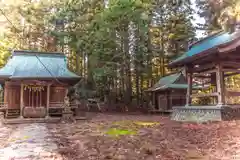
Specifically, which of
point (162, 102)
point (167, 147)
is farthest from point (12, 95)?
point (167, 147)

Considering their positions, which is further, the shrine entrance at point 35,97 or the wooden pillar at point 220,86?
the shrine entrance at point 35,97

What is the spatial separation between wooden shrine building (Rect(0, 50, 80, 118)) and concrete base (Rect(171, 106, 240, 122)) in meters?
7.58

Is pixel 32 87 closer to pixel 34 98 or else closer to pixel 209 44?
pixel 34 98

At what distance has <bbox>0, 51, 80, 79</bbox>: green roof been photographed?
49.7 ft

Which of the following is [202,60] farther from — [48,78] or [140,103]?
[140,103]

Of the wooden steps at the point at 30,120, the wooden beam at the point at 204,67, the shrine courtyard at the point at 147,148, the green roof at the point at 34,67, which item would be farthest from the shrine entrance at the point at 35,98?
the wooden beam at the point at 204,67

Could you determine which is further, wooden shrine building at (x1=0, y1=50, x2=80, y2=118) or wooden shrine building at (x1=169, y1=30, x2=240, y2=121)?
wooden shrine building at (x1=0, y1=50, x2=80, y2=118)

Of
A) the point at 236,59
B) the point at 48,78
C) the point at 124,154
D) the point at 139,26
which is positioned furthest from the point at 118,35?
the point at 124,154

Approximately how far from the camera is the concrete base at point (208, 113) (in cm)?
977

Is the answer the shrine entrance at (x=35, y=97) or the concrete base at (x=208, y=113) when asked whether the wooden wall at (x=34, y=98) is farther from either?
the concrete base at (x=208, y=113)

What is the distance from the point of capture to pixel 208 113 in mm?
10359

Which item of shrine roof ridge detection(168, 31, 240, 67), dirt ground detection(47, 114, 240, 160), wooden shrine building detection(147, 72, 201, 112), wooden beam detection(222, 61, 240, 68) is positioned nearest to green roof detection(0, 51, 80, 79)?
shrine roof ridge detection(168, 31, 240, 67)

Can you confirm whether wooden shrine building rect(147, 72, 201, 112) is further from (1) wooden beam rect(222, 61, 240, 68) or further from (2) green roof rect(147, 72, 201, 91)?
(1) wooden beam rect(222, 61, 240, 68)

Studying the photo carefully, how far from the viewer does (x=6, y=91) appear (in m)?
16.0
